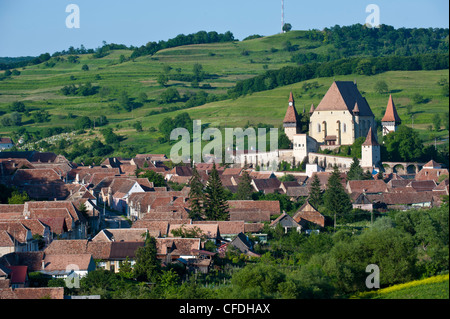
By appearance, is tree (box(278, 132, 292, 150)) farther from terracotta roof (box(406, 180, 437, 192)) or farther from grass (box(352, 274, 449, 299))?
grass (box(352, 274, 449, 299))

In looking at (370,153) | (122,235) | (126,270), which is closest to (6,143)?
(370,153)

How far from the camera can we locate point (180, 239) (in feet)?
136

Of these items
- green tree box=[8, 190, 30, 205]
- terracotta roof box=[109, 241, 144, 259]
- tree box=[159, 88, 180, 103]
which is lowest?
terracotta roof box=[109, 241, 144, 259]

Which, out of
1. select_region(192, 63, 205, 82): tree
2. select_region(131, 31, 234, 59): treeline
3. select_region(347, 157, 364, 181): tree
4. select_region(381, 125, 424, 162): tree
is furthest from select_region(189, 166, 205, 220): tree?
select_region(131, 31, 234, 59): treeline

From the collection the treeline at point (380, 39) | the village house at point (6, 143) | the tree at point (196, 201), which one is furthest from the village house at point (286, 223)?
the treeline at point (380, 39)

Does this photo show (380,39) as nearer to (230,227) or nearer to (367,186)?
(367,186)

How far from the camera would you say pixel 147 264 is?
36.2 metres

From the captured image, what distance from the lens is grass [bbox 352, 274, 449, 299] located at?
30625 millimetres

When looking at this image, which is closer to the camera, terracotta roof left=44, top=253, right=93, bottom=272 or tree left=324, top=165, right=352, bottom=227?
terracotta roof left=44, top=253, right=93, bottom=272

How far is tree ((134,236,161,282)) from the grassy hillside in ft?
202

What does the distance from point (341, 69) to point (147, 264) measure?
99.4 m

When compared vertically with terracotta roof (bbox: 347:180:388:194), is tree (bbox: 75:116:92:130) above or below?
above

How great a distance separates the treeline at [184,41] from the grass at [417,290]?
144546 millimetres

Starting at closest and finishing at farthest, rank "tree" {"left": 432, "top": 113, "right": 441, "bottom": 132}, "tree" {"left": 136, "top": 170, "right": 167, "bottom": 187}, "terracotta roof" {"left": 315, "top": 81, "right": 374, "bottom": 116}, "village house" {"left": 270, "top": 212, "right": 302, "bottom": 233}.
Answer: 1. "village house" {"left": 270, "top": 212, "right": 302, "bottom": 233}
2. "tree" {"left": 136, "top": 170, "right": 167, "bottom": 187}
3. "terracotta roof" {"left": 315, "top": 81, "right": 374, "bottom": 116}
4. "tree" {"left": 432, "top": 113, "right": 441, "bottom": 132}
